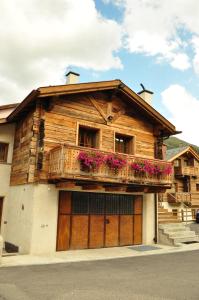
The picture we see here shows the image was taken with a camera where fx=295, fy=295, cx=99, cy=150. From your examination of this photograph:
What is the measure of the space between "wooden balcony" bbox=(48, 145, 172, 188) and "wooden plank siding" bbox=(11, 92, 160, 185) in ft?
2.89

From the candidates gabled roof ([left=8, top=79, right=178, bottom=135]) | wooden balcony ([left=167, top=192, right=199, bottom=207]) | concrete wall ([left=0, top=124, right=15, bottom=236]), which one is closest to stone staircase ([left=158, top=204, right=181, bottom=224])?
gabled roof ([left=8, top=79, right=178, bottom=135])

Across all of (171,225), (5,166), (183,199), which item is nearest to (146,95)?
(171,225)

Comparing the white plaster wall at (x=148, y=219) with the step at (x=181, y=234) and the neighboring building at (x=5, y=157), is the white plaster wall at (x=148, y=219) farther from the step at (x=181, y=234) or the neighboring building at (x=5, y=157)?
the neighboring building at (x=5, y=157)

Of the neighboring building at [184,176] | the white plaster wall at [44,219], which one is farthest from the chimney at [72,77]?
the neighboring building at [184,176]

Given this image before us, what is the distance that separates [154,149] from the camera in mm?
17594

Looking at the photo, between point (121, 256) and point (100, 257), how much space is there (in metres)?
1.01

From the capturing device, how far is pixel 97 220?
14766 mm

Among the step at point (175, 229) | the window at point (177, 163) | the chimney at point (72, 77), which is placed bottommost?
the step at point (175, 229)

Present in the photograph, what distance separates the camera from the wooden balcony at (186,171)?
38.7 m

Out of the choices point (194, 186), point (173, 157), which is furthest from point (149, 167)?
point (194, 186)

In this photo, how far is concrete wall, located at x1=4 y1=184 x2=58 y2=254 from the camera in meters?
12.6

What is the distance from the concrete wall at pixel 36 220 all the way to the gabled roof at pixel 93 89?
3897mm

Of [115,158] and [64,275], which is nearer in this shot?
[64,275]

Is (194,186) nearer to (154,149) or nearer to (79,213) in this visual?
(154,149)
